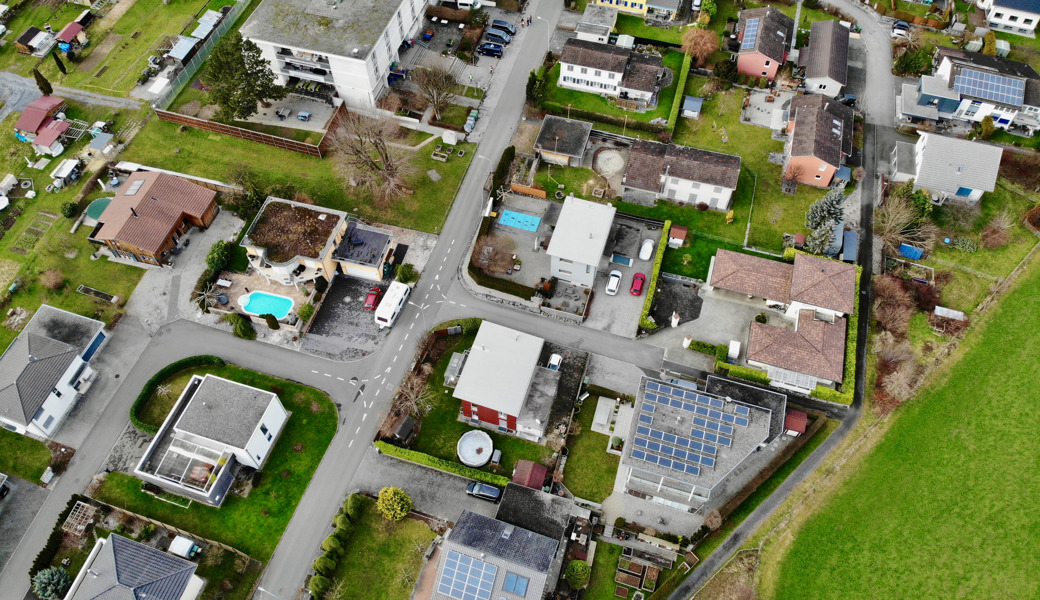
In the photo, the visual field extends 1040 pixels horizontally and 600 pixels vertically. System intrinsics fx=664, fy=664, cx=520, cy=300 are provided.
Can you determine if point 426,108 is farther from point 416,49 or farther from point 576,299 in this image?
point 576,299

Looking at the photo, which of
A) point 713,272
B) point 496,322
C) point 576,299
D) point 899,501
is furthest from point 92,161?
point 899,501

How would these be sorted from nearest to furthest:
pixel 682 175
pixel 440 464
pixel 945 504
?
pixel 945 504 < pixel 440 464 < pixel 682 175

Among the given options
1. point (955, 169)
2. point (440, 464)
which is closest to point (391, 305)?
point (440, 464)

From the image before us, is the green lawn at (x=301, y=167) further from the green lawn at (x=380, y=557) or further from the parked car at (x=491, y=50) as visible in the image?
the green lawn at (x=380, y=557)

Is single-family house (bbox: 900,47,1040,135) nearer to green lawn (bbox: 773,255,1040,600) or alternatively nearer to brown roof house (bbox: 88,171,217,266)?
green lawn (bbox: 773,255,1040,600)

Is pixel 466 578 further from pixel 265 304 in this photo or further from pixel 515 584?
pixel 265 304

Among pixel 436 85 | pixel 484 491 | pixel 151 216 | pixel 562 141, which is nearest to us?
pixel 484 491

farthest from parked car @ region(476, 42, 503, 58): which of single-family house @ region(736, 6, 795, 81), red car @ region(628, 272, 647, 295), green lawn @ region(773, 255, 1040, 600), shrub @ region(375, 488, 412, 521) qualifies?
green lawn @ region(773, 255, 1040, 600)

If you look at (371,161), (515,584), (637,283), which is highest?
(371,161)
